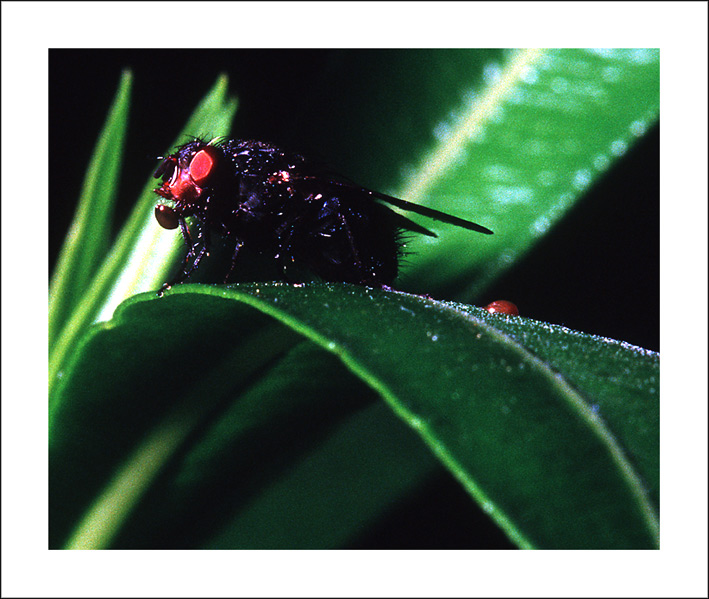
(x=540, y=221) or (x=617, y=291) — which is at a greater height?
(x=540, y=221)

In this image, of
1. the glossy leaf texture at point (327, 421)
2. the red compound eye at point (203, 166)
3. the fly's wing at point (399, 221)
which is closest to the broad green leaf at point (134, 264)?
the red compound eye at point (203, 166)

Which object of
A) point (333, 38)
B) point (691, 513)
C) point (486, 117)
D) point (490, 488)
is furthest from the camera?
point (486, 117)

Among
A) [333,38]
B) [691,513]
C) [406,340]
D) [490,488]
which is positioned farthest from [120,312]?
[691,513]

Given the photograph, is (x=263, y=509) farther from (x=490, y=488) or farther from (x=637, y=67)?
(x=637, y=67)

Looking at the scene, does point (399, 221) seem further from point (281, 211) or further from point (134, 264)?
point (134, 264)

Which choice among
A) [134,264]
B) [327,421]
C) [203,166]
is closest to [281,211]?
[203,166]
